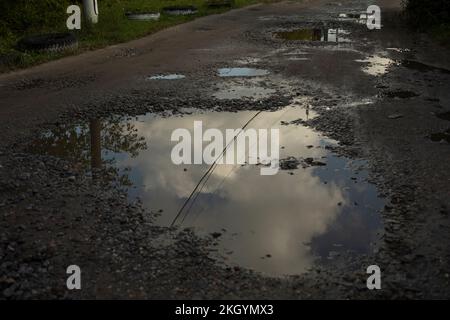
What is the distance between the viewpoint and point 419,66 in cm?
1115

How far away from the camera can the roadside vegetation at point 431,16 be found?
1505 centimetres

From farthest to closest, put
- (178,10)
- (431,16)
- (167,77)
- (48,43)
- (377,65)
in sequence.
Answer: (178,10) < (431,16) < (48,43) < (377,65) < (167,77)

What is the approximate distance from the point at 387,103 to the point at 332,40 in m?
6.75

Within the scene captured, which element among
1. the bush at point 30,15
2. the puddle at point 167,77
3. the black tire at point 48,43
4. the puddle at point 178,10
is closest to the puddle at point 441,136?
the puddle at point 167,77

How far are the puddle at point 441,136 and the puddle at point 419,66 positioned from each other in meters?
4.11

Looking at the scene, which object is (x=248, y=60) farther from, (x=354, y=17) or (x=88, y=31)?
(x=354, y=17)

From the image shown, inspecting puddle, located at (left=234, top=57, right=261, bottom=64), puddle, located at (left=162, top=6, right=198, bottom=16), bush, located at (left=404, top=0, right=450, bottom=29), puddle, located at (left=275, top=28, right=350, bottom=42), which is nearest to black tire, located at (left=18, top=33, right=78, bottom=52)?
puddle, located at (left=234, top=57, right=261, bottom=64)

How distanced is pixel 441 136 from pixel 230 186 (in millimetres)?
3358

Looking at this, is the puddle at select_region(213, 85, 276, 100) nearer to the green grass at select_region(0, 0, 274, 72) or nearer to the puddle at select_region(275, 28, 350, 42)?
the green grass at select_region(0, 0, 274, 72)

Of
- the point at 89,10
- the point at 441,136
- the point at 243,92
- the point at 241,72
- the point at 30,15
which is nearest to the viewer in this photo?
the point at 441,136

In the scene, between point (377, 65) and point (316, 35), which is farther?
point (316, 35)

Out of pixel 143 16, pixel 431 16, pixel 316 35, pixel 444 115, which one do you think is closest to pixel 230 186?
pixel 444 115

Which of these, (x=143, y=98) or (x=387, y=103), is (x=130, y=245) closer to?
(x=143, y=98)

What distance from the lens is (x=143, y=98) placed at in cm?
901
